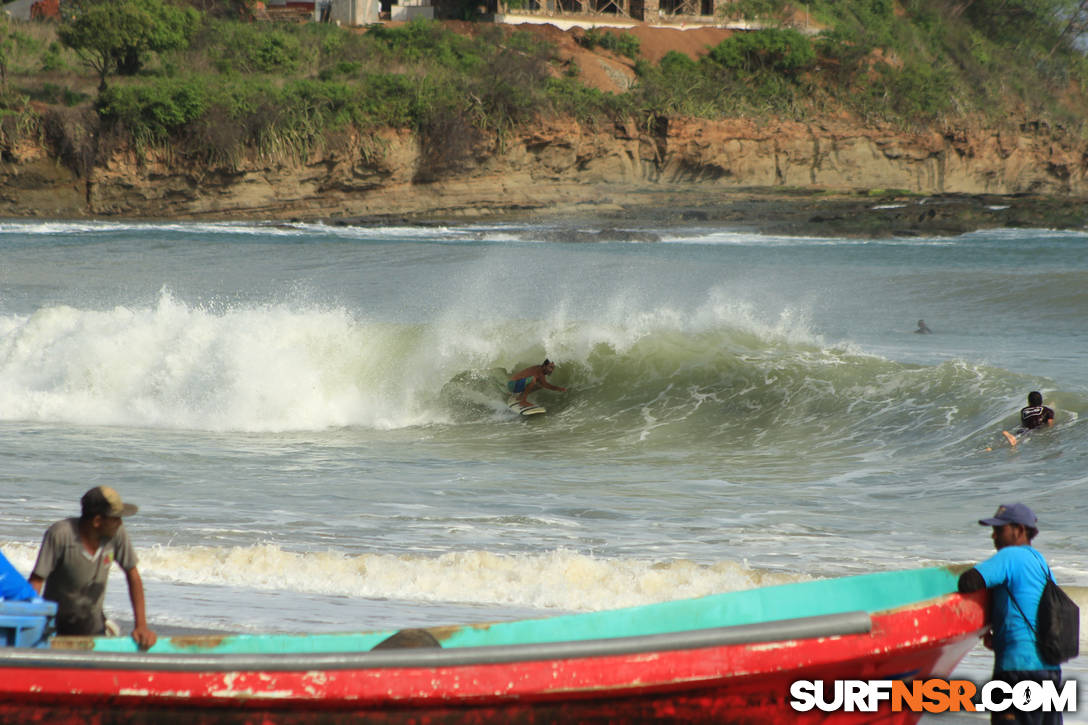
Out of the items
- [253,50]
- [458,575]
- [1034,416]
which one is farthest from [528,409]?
[253,50]

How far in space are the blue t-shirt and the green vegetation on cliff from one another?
4719 cm

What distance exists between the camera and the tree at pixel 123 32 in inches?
1868

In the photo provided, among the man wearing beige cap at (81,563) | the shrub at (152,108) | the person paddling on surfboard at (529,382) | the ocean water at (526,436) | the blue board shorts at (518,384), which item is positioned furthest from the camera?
the shrub at (152,108)

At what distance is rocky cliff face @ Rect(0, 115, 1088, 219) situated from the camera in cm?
4728

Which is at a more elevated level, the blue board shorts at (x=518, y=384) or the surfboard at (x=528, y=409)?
the blue board shorts at (x=518, y=384)

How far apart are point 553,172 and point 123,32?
1925cm

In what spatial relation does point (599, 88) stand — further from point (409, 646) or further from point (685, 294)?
point (409, 646)

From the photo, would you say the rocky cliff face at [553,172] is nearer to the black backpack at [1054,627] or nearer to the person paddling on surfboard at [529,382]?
the person paddling on surfboard at [529,382]

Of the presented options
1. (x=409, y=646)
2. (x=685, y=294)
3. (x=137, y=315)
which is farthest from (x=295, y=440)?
(x=685, y=294)

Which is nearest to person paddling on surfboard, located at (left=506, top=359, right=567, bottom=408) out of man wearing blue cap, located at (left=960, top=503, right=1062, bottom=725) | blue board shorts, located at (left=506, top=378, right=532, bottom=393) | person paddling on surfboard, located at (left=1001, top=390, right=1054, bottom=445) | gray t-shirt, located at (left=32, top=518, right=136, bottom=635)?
blue board shorts, located at (left=506, top=378, right=532, bottom=393)

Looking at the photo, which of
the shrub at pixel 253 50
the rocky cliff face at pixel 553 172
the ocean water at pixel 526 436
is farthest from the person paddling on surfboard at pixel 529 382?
the shrub at pixel 253 50

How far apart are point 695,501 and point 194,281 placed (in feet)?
68.7

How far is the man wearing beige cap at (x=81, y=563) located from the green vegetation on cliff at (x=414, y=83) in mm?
46034

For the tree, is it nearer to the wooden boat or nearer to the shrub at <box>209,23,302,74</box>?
the shrub at <box>209,23,302,74</box>
